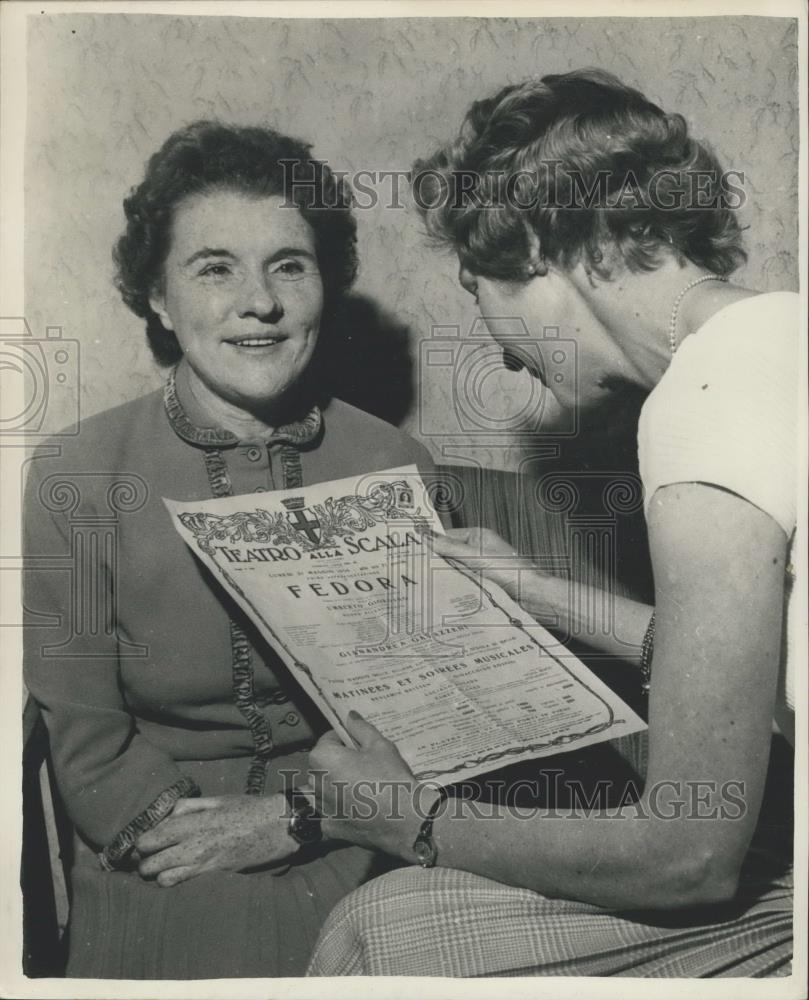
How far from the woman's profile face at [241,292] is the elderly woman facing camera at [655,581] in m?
0.19

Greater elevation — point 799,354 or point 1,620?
point 799,354

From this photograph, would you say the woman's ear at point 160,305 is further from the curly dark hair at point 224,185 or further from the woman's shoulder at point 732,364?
the woman's shoulder at point 732,364

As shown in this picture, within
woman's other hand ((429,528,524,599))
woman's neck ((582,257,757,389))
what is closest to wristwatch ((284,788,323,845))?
woman's other hand ((429,528,524,599))

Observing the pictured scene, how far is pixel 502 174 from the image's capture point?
54.9 inches

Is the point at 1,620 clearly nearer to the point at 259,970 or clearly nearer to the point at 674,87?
the point at 259,970

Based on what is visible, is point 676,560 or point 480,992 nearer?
point 676,560

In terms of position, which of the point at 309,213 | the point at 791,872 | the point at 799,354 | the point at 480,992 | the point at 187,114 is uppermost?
the point at 187,114

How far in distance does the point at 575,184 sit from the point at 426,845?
0.83 metres

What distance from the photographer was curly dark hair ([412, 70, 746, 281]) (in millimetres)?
1376

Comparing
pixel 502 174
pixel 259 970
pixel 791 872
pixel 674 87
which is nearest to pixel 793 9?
pixel 674 87

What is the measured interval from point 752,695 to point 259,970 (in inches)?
27.6

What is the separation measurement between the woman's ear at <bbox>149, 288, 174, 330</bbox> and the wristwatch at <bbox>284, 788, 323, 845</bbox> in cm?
62

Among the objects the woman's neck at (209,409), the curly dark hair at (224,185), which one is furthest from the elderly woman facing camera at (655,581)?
the woman's neck at (209,409)

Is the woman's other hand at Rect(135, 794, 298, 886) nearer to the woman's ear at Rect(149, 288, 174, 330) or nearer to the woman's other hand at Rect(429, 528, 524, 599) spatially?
the woman's other hand at Rect(429, 528, 524, 599)
